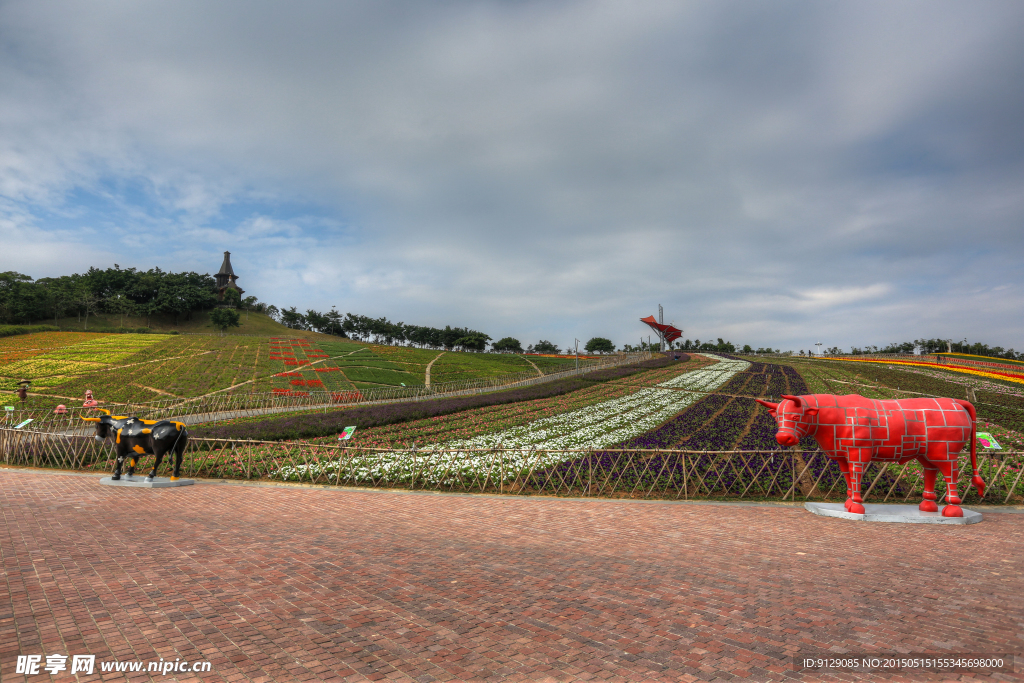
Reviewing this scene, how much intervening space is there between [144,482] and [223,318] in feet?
278

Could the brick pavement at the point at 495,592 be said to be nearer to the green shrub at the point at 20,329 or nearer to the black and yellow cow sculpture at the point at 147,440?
the black and yellow cow sculpture at the point at 147,440

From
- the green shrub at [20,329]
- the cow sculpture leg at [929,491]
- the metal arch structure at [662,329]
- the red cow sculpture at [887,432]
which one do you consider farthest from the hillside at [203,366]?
the cow sculpture leg at [929,491]

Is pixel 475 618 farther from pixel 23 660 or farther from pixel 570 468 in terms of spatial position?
pixel 570 468

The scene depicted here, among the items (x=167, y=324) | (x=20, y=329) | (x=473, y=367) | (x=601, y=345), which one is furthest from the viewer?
(x=601, y=345)

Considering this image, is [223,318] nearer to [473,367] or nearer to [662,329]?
[473,367]

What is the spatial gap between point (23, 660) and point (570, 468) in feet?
41.6

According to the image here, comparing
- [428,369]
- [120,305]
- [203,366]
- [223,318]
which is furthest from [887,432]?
[120,305]

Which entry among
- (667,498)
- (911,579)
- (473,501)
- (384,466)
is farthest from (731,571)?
(384,466)

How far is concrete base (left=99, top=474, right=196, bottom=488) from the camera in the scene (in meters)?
14.8

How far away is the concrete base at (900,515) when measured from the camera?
10.8 meters

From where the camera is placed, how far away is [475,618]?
6.21m

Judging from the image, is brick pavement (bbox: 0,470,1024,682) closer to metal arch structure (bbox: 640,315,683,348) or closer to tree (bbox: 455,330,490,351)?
metal arch structure (bbox: 640,315,683,348)

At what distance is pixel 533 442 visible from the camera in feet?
70.2

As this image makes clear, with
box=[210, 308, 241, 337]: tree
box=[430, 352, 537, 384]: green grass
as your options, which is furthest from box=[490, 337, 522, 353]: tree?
box=[210, 308, 241, 337]: tree
